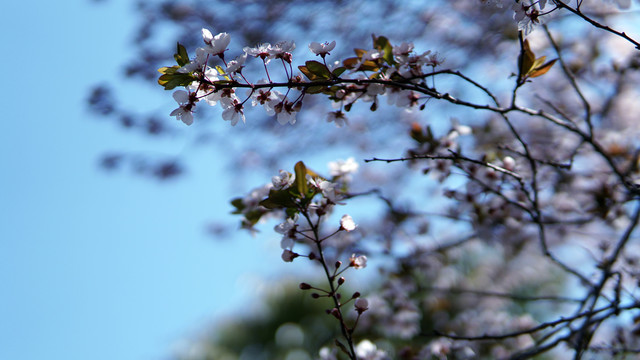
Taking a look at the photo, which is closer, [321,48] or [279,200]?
[321,48]

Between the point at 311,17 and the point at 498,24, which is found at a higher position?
the point at 311,17

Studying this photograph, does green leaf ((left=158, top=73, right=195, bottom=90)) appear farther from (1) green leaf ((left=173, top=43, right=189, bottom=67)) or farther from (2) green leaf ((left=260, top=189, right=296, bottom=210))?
(2) green leaf ((left=260, top=189, right=296, bottom=210))

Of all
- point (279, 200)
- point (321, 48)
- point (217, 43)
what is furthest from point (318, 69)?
point (279, 200)

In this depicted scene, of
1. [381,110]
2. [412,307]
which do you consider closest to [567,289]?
[381,110]

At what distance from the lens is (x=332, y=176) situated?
5.26 ft

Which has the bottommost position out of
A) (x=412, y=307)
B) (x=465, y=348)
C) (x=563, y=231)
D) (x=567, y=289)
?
(x=465, y=348)

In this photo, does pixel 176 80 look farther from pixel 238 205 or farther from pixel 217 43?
pixel 238 205

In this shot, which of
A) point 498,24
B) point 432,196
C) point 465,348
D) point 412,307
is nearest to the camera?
point 465,348

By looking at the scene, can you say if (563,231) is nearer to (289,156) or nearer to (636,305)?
(636,305)

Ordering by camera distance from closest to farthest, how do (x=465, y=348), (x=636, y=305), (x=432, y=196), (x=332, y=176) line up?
(x=636, y=305)
(x=332, y=176)
(x=465, y=348)
(x=432, y=196)

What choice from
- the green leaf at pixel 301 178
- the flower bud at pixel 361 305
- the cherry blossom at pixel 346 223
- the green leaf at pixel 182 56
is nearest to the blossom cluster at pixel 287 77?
the green leaf at pixel 182 56

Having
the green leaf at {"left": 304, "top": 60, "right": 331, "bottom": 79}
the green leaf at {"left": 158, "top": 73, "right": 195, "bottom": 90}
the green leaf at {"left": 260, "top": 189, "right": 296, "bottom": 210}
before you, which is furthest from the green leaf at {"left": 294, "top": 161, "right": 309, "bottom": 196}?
the green leaf at {"left": 158, "top": 73, "right": 195, "bottom": 90}

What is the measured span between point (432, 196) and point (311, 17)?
1844 mm

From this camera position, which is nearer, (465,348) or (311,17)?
(465,348)
